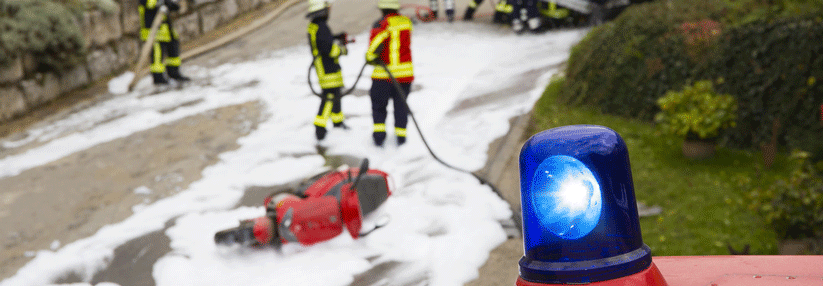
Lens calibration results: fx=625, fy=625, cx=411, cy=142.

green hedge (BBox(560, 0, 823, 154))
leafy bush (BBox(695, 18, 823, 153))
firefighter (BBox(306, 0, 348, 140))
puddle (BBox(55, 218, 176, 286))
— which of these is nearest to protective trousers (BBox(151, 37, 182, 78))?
firefighter (BBox(306, 0, 348, 140))

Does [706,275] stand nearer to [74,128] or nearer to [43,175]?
[43,175]

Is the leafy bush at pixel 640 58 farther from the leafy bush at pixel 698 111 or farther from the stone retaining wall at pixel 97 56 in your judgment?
the stone retaining wall at pixel 97 56

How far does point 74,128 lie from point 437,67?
4928 mm

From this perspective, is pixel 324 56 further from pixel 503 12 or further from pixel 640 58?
pixel 503 12

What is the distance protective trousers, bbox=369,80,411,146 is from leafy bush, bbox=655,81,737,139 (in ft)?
7.61

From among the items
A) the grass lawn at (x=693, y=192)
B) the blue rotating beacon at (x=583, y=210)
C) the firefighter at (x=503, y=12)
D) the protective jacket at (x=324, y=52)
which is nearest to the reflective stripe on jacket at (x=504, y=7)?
the firefighter at (x=503, y=12)

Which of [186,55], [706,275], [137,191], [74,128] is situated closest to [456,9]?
[186,55]

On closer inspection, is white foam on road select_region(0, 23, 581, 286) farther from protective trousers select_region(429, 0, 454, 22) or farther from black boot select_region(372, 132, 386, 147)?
protective trousers select_region(429, 0, 454, 22)

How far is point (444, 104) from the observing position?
7652 millimetres

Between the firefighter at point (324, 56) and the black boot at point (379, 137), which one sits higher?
the firefighter at point (324, 56)

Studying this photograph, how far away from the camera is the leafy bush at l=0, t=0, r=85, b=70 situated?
727 centimetres

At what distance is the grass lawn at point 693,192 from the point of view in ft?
13.7

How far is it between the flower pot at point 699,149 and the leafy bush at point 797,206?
116cm

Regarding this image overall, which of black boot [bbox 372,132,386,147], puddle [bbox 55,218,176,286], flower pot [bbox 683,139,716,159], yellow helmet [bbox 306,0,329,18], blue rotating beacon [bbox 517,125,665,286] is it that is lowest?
puddle [bbox 55,218,176,286]
